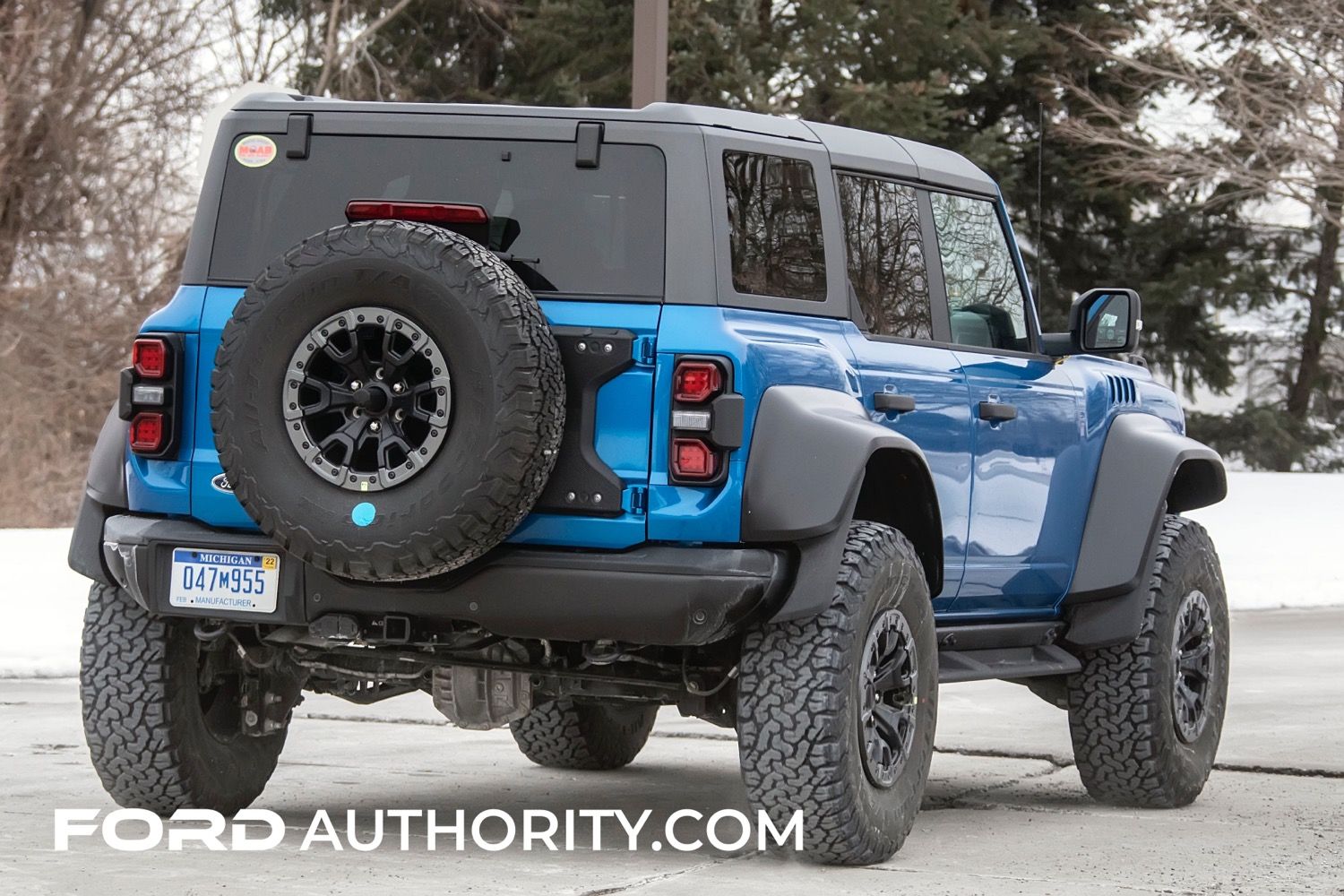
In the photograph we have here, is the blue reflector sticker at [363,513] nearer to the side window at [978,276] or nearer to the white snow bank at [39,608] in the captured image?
the side window at [978,276]

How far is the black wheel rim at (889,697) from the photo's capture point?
18.7 ft

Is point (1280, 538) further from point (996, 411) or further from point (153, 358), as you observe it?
point (153, 358)

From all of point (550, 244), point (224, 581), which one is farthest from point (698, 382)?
point (224, 581)

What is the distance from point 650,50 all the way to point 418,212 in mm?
8082

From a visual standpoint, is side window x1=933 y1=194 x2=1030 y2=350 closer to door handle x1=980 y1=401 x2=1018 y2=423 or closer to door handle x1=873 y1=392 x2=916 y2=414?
door handle x1=980 y1=401 x2=1018 y2=423

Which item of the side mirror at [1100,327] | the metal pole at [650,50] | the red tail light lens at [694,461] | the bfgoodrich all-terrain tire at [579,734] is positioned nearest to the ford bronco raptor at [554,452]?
the red tail light lens at [694,461]

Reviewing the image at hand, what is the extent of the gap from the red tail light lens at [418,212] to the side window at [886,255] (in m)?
1.19

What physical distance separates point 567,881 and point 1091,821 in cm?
223

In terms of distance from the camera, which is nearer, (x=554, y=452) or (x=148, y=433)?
(x=554, y=452)

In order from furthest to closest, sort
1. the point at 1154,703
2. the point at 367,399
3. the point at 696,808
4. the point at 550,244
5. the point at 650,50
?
the point at 650,50 → the point at 1154,703 → the point at 696,808 → the point at 550,244 → the point at 367,399

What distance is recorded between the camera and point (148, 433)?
577cm

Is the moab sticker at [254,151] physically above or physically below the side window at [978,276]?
above

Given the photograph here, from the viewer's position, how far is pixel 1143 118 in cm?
2634

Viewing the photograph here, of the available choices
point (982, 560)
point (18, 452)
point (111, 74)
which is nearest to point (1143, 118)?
point (111, 74)
